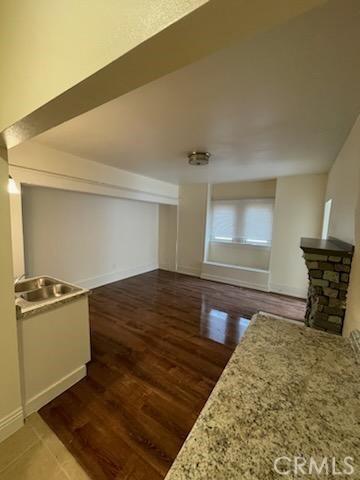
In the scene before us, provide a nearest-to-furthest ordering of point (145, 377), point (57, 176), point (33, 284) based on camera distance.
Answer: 1. point (145, 377)
2. point (33, 284)
3. point (57, 176)

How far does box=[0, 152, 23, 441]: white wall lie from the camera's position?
133 cm

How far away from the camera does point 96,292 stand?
13.6ft

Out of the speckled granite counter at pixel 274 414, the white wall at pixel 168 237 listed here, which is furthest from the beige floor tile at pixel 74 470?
the white wall at pixel 168 237

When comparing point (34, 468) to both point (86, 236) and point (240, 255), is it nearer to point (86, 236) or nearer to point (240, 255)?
point (86, 236)

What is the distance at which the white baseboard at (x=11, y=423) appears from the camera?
4.65ft

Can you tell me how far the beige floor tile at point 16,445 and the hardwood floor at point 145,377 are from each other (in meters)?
0.13

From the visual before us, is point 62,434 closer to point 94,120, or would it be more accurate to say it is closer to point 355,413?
point 355,413

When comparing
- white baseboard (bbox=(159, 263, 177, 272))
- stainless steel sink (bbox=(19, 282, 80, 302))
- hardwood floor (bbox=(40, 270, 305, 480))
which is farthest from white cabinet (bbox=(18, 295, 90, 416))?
white baseboard (bbox=(159, 263, 177, 272))

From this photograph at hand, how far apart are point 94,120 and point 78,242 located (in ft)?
8.96

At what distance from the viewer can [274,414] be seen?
722 mm

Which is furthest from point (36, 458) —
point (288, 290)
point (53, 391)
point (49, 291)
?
point (288, 290)

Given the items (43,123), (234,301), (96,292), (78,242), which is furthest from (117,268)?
(43,123)

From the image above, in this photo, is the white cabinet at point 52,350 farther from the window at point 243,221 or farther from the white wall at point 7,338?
the window at point 243,221

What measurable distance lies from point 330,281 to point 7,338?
2.52 metres
